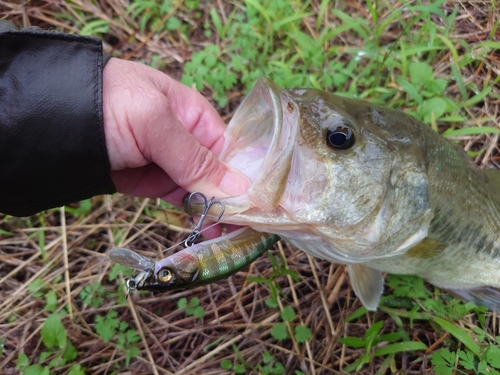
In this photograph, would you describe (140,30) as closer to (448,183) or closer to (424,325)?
(448,183)

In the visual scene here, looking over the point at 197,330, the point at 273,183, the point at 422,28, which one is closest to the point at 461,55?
the point at 422,28

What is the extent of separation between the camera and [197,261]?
5.43ft

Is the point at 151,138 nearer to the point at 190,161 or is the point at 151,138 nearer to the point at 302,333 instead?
the point at 190,161

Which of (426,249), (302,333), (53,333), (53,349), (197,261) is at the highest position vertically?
(197,261)

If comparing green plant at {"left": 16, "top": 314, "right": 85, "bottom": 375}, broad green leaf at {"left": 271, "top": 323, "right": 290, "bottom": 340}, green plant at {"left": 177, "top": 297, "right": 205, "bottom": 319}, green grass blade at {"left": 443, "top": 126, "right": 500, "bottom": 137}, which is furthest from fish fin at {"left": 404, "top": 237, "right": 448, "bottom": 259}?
green plant at {"left": 16, "top": 314, "right": 85, "bottom": 375}

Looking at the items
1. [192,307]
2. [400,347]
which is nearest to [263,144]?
[192,307]

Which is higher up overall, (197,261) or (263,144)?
(263,144)

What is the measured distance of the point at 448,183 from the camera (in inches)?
81.5

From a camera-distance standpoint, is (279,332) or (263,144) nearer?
(263,144)

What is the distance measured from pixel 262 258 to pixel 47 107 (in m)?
1.76

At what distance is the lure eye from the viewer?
1.53 metres

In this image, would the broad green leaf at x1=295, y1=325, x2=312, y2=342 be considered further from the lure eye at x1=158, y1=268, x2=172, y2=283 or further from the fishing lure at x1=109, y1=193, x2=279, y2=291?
the lure eye at x1=158, y1=268, x2=172, y2=283

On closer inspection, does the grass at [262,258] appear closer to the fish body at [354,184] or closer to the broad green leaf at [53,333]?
the broad green leaf at [53,333]

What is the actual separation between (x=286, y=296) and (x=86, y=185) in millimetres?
1547
